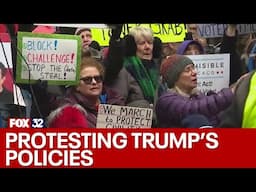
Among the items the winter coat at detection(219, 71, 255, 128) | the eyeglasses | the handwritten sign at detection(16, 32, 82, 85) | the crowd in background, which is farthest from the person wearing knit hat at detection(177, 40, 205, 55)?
the handwritten sign at detection(16, 32, 82, 85)

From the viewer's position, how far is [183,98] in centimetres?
641

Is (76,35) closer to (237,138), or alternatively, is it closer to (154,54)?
(154,54)

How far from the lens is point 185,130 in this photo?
6.33 metres

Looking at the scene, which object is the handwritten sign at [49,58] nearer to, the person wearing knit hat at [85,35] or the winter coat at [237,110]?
the person wearing knit hat at [85,35]

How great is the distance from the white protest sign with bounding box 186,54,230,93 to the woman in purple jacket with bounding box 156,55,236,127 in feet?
0.13

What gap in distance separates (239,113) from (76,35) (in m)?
1.58

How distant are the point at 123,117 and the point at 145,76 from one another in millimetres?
406

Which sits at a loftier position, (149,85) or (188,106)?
(149,85)

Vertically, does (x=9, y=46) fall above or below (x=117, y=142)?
above

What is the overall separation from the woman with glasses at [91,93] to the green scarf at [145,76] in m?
0.22

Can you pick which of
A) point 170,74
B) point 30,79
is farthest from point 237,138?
point 30,79

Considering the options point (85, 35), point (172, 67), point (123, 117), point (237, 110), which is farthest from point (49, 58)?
point (237, 110)

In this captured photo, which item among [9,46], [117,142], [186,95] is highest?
[9,46]

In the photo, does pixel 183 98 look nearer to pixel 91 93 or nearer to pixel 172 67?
pixel 172 67
